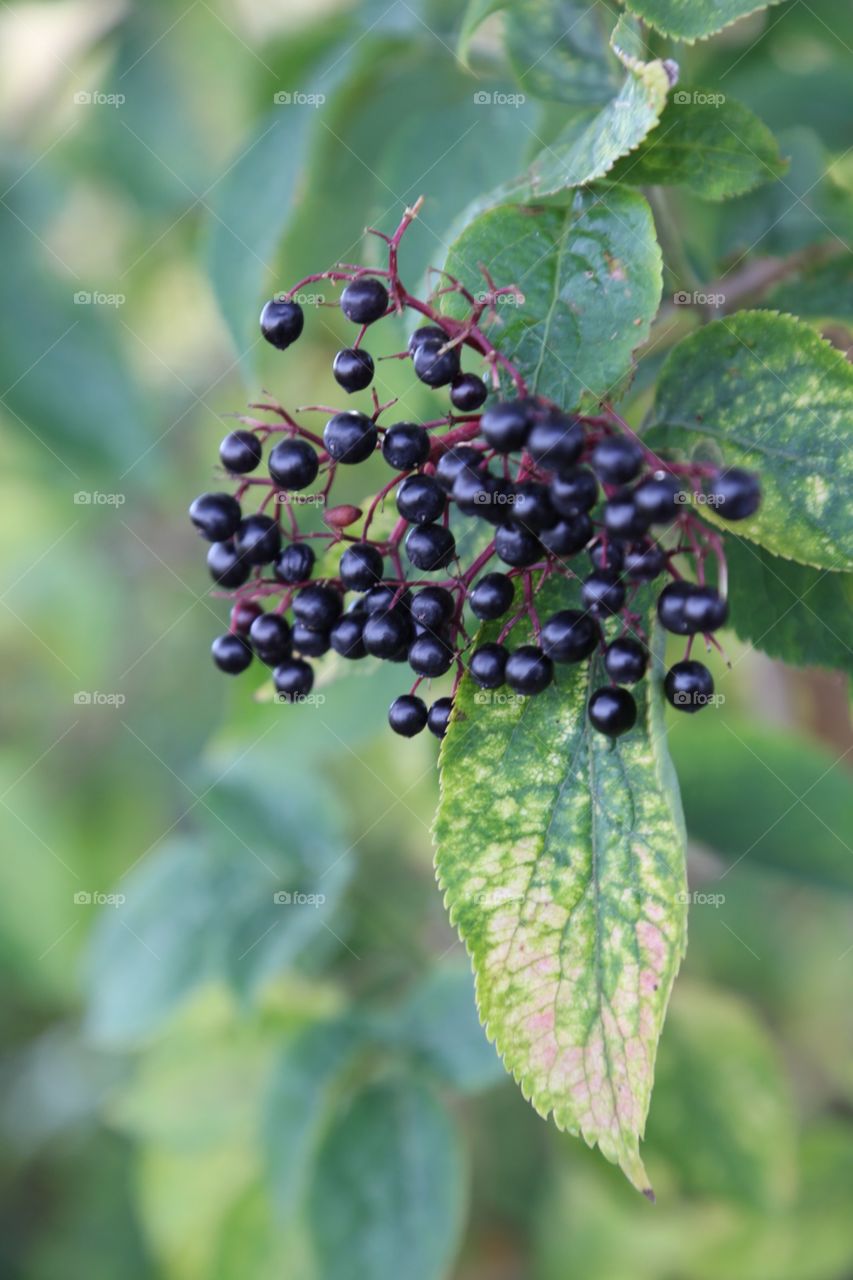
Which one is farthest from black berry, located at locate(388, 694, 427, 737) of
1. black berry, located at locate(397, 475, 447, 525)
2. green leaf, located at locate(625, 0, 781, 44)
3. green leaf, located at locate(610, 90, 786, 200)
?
green leaf, located at locate(625, 0, 781, 44)

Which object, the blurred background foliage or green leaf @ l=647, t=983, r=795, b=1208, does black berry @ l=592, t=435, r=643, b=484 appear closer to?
the blurred background foliage

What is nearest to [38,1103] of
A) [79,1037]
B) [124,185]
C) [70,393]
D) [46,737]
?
[79,1037]

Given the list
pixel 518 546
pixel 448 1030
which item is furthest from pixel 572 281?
pixel 448 1030
